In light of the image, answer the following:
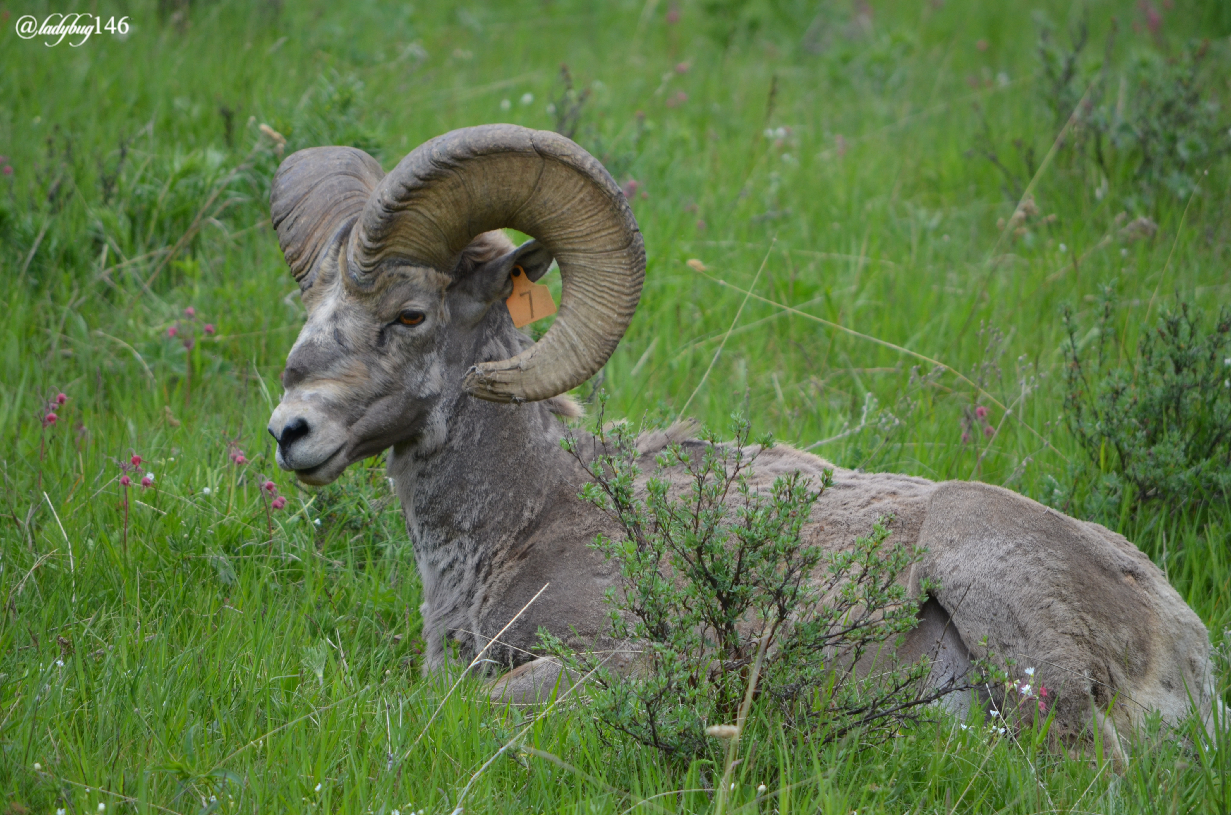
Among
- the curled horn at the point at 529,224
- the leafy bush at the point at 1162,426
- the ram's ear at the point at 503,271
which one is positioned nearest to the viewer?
the curled horn at the point at 529,224

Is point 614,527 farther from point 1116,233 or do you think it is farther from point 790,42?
point 790,42

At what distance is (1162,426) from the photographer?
5598 mm

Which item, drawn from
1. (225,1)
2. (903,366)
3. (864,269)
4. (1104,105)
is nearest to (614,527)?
(903,366)

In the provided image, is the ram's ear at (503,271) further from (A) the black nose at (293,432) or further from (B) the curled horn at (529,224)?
(A) the black nose at (293,432)

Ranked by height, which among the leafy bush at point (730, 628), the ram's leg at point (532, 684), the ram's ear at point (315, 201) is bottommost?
the ram's leg at point (532, 684)

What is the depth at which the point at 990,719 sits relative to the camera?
4.04 meters

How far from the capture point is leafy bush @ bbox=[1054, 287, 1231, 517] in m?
5.29

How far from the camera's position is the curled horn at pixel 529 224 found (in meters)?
3.80

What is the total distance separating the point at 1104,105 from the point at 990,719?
7080mm

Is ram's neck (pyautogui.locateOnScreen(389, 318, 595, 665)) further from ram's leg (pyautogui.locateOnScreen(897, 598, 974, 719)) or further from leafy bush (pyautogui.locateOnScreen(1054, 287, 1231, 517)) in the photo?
leafy bush (pyautogui.locateOnScreen(1054, 287, 1231, 517))

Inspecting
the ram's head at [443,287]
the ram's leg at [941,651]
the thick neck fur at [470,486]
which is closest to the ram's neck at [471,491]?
the thick neck fur at [470,486]

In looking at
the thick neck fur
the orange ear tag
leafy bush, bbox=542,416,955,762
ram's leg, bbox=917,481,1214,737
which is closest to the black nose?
the thick neck fur

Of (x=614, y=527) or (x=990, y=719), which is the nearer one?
(x=990, y=719)

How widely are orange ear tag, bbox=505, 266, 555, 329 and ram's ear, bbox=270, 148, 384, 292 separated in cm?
71
